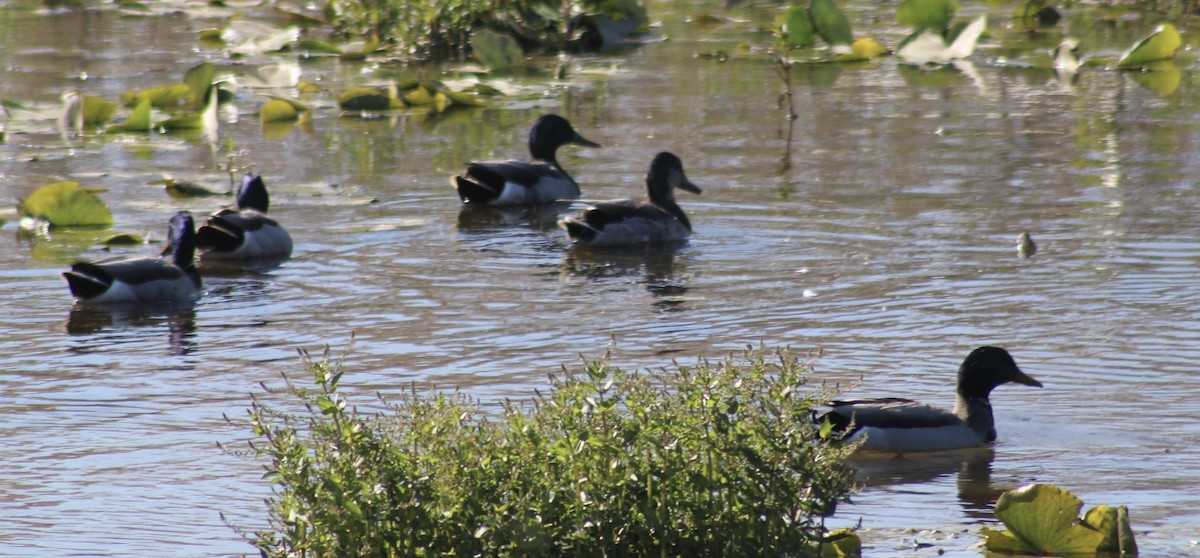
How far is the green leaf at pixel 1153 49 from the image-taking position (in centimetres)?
1862

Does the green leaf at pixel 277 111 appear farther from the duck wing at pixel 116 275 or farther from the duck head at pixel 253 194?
the duck wing at pixel 116 275

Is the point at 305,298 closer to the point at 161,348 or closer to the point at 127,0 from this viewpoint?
the point at 161,348

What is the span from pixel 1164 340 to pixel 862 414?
237 cm

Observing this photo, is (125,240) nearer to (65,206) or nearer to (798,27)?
(65,206)

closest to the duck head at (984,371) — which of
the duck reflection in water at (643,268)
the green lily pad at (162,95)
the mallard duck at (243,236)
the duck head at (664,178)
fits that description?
the duck reflection in water at (643,268)

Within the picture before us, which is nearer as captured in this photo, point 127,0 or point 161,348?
point 161,348

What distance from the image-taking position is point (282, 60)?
866 inches

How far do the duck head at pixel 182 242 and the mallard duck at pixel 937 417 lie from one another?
491 cm

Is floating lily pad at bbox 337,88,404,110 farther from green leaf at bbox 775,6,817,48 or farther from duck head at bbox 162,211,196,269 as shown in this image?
duck head at bbox 162,211,196,269

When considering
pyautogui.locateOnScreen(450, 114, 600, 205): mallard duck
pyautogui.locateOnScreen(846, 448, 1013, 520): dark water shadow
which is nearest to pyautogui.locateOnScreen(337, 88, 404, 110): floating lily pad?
pyautogui.locateOnScreen(450, 114, 600, 205): mallard duck

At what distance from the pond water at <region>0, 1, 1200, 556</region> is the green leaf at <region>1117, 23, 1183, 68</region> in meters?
0.35

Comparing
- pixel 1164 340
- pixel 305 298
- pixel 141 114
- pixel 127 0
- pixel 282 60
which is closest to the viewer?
pixel 1164 340

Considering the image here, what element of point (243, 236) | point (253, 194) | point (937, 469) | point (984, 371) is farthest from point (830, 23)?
point (937, 469)

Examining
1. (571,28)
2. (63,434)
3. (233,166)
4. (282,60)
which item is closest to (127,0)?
(282,60)
